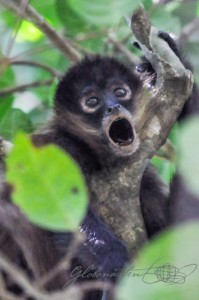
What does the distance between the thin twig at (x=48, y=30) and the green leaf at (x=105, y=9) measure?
1600 millimetres

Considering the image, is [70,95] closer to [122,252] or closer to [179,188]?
[179,188]

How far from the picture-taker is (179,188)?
416 centimetres

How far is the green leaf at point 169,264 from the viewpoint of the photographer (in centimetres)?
182

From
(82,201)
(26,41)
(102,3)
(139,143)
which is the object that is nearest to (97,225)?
(139,143)

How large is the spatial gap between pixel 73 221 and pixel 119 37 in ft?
12.1

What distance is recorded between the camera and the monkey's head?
14.9ft

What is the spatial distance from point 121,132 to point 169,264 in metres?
2.44

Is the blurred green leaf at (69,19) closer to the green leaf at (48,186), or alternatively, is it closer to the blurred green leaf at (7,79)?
the blurred green leaf at (7,79)

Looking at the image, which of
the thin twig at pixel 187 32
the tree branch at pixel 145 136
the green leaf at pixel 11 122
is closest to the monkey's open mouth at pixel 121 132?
the tree branch at pixel 145 136

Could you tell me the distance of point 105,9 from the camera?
2820mm

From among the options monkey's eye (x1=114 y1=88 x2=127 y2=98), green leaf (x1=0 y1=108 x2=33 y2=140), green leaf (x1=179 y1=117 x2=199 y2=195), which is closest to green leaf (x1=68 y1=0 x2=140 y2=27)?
green leaf (x1=179 y1=117 x2=199 y2=195)

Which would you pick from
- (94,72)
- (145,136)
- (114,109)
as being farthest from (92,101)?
(145,136)

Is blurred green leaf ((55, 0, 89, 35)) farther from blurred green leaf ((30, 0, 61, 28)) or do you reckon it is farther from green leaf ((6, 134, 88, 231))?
green leaf ((6, 134, 88, 231))

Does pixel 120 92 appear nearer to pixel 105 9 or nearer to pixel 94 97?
pixel 94 97
